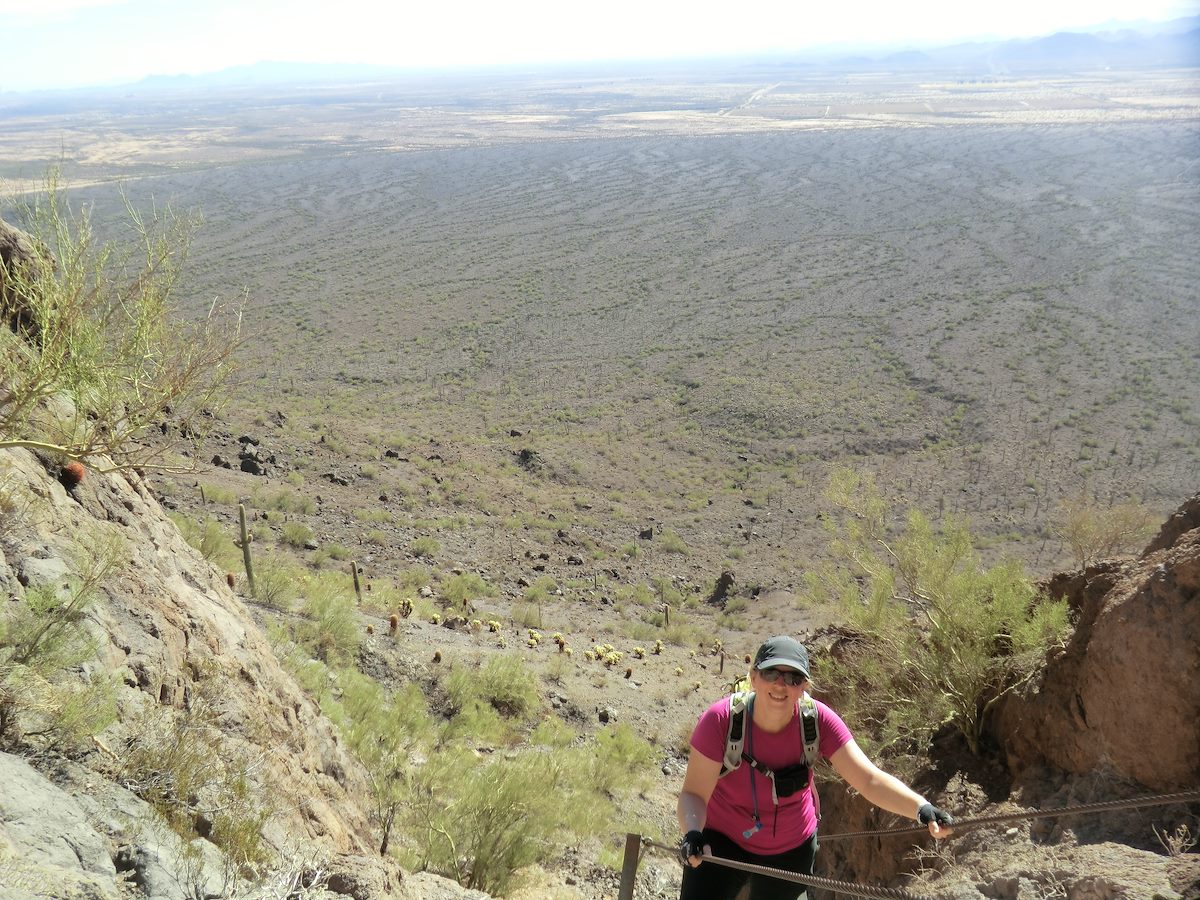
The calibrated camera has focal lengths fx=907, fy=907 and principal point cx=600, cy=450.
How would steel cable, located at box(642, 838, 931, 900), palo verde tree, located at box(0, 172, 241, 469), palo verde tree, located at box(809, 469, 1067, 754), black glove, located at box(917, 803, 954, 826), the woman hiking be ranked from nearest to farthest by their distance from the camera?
steel cable, located at box(642, 838, 931, 900), black glove, located at box(917, 803, 954, 826), the woman hiking, palo verde tree, located at box(0, 172, 241, 469), palo verde tree, located at box(809, 469, 1067, 754)

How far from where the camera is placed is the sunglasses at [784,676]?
337 cm

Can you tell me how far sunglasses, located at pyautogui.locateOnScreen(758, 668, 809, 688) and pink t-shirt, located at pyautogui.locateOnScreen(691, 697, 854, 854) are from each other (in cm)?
21

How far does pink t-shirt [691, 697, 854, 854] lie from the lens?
3.49 metres

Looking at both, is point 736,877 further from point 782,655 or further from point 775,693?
point 782,655

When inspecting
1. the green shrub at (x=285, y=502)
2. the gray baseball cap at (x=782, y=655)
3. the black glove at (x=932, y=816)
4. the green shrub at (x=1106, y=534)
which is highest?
the gray baseball cap at (x=782, y=655)

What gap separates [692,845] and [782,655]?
0.79 m

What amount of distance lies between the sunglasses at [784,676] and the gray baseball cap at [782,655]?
0.03 m

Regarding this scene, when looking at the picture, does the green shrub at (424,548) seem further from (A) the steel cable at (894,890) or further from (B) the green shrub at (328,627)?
(A) the steel cable at (894,890)

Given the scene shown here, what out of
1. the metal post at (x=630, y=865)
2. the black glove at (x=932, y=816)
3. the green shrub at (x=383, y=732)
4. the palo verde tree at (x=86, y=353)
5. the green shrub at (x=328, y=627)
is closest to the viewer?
the black glove at (x=932, y=816)

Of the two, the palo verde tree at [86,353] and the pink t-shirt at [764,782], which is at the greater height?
the palo verde tree at [86,353]

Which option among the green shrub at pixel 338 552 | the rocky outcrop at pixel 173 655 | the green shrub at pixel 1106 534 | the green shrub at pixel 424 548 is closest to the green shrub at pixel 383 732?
the rocky outcrop at pixel 173 655

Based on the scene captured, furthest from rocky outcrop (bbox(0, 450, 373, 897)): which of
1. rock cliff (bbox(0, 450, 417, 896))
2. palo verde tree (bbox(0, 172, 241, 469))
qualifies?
palo verde tree (bbox(0, 172, 241, 469))

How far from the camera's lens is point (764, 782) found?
351 cm

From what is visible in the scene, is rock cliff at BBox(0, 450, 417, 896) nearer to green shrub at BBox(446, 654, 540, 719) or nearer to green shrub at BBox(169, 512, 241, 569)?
green shrub at BBox(446, 654, 540, 719)
